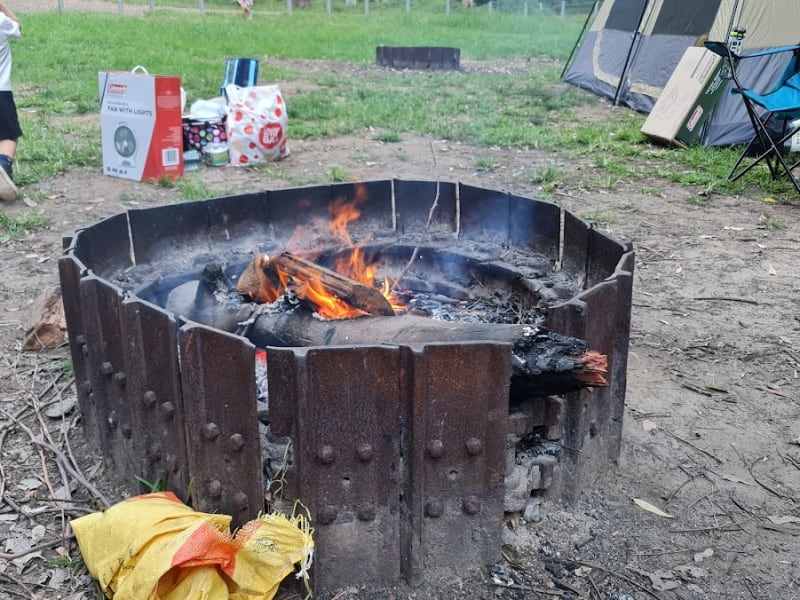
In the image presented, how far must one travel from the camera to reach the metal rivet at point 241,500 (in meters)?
2.37

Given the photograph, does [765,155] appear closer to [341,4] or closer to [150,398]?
[150,398]

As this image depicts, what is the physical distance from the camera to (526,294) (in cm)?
355

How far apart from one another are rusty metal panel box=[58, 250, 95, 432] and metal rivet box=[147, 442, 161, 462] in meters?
0.51

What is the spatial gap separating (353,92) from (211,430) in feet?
32.9

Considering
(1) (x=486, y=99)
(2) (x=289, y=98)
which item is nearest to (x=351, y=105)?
(2) (x=289, y=98)

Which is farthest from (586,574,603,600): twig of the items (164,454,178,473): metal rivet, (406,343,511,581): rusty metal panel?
(164,454,178,473): metal rivet

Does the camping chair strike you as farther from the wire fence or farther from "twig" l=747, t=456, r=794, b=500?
the wire fence

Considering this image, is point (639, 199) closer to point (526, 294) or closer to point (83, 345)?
point (526, 294)

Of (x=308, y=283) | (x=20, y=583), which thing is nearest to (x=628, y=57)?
(x=308, y=283)

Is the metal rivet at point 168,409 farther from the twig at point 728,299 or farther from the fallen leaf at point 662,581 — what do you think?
the twig at point 728,299

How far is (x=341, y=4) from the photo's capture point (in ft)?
99.0

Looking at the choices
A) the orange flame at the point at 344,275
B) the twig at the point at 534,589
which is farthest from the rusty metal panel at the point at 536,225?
the twig at the point at 534,589

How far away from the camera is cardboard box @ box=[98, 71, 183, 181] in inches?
262

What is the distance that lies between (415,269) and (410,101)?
7524mm
